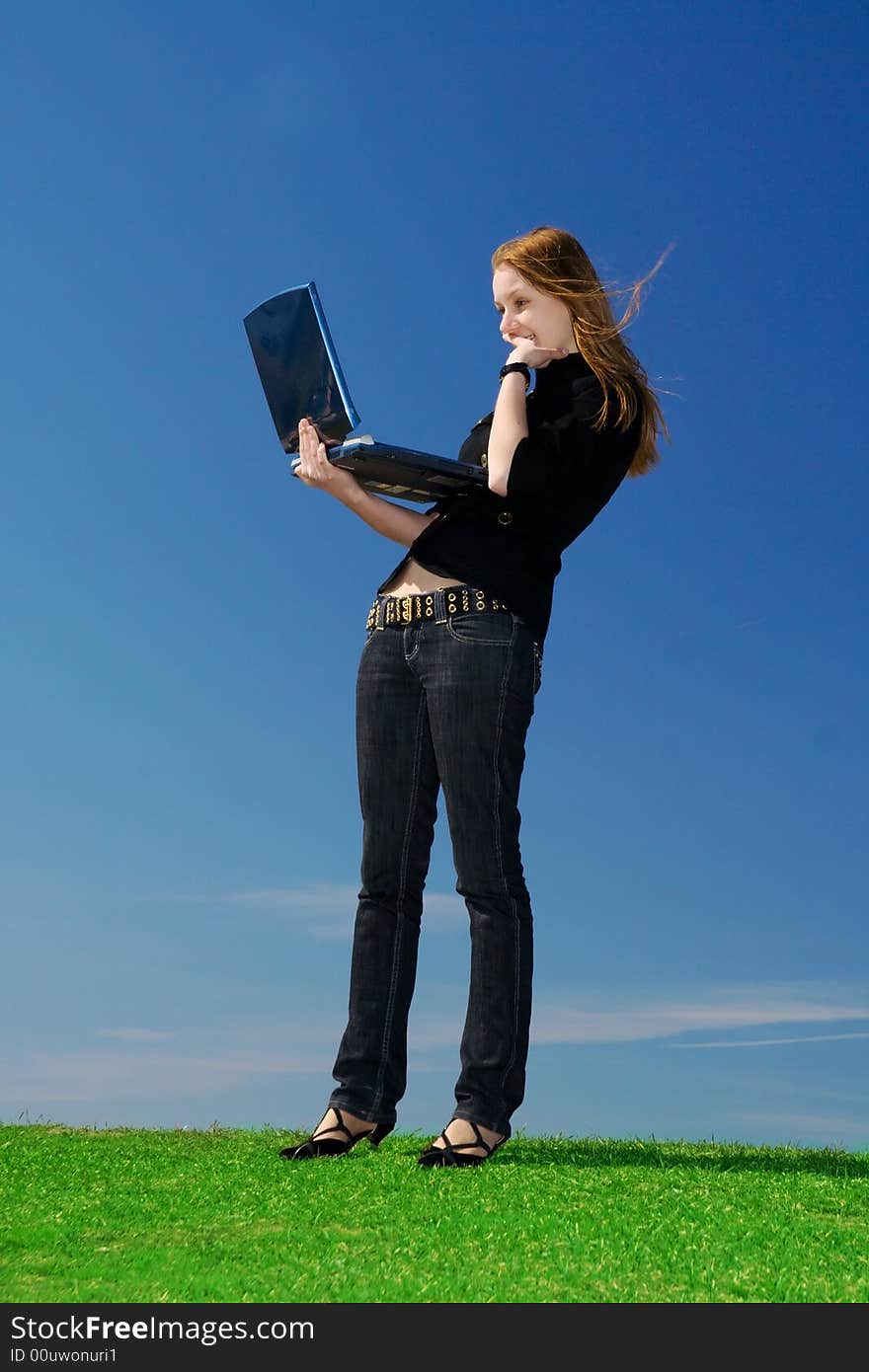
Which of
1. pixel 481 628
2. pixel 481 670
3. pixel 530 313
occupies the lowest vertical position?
pixel 481 670

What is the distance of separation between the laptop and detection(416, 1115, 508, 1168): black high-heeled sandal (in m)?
2.56

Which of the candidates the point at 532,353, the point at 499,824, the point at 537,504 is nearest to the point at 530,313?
the point at 532,353

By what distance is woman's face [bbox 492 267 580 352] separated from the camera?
5.48 m

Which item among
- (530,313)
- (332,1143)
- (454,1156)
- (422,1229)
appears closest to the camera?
(422,1229)

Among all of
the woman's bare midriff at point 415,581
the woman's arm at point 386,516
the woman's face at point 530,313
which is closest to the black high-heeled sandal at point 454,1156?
the woman's bare midriff at point 415,581

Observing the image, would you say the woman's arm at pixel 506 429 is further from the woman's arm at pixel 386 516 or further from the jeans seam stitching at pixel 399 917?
the jeans seam stitching at pixel 399 917

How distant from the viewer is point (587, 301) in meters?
→ 5.55

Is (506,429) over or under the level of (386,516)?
over

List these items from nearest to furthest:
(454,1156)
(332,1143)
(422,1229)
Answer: (422,1229) → (454,1156) → (332,1143)

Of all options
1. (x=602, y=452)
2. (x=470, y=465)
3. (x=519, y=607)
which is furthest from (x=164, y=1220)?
(x=602, y=452)

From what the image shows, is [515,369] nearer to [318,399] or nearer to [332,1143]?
[318,399]

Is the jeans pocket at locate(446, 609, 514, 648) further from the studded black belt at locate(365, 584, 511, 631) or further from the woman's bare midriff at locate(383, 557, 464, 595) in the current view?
the woman's bare midriff at locate(383, 557, 464, 595)

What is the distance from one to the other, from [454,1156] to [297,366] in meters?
3.26

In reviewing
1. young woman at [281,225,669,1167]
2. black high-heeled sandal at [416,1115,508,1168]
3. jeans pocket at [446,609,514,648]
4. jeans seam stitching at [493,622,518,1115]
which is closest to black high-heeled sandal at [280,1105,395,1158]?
young woman at [281,225,669,1167]
